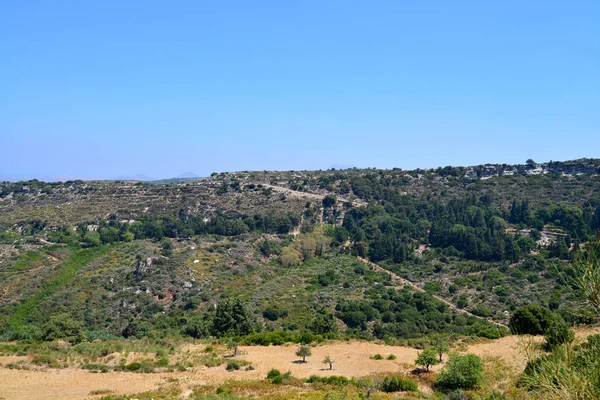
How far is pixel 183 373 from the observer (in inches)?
869

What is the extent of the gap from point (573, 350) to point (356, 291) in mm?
43074

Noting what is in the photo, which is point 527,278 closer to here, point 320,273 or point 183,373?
point 320,273

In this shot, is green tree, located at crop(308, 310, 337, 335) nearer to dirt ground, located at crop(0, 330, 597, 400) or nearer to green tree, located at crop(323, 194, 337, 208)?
dirt ground, located at crop(0, 330, 597, 400)

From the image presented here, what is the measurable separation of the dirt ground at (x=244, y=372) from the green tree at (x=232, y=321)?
188 inches

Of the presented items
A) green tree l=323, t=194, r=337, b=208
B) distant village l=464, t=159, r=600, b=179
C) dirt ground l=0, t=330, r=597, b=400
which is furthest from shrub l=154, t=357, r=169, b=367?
distant village l=464, t=159, r=600, b=179

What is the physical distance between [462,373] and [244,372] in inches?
406

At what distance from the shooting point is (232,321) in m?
32.8

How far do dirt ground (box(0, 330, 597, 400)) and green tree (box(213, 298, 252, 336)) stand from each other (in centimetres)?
478

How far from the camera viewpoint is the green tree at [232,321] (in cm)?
3266

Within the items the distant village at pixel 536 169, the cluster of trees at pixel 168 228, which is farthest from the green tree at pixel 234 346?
the distant village at pixel 536 169

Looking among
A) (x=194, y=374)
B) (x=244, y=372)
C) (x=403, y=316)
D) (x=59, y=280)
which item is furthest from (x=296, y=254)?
(x=194, y=374)

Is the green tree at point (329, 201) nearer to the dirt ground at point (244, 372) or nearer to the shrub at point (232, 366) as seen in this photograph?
Result: the dirt ground at point (244, 372)

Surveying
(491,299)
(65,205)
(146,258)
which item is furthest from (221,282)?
(65,205)

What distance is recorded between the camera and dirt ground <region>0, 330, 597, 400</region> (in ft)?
63.6
